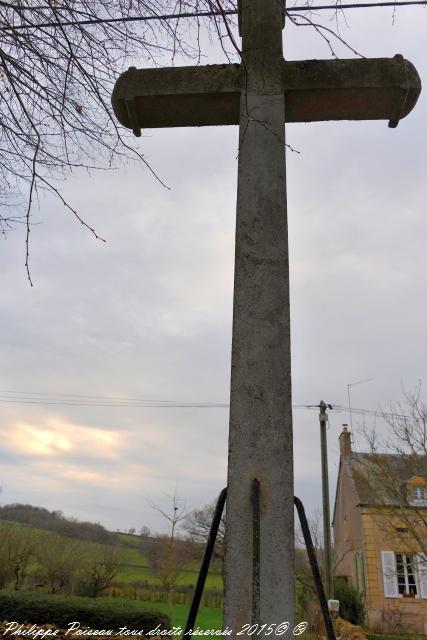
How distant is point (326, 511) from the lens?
53.9 feet

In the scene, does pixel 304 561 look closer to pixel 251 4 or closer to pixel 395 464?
pixel 395 464

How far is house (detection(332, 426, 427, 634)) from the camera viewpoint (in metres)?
16.7

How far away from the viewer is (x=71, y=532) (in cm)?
2817

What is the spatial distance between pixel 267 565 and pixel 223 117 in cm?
250

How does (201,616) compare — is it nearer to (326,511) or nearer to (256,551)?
(326,511)

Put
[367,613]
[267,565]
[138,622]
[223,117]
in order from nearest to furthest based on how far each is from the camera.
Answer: [267,565] → [223,117] → [138,622] → [367,613]

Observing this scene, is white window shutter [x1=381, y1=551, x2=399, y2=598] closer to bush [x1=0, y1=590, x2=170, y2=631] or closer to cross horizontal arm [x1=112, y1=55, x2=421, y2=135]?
bush [x1=0, y1=590, x2=170, y2=631]

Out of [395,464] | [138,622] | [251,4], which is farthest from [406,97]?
[395,464]

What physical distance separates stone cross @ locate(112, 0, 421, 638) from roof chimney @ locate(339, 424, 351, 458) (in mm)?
25986

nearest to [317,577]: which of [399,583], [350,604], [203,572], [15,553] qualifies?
[203,572]

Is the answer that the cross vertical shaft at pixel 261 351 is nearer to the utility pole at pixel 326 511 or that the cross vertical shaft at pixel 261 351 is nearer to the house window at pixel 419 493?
the utility pole at pixel 326 511

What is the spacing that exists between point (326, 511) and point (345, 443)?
11.8 m

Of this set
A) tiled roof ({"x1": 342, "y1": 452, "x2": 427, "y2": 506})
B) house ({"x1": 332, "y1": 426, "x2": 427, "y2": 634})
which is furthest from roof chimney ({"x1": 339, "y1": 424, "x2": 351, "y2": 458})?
tiled roof ({"x1": 342, "y1": 452, "x2": 427, "y2": 506})

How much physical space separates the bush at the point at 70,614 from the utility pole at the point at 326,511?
15.6 ft
